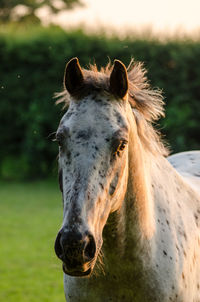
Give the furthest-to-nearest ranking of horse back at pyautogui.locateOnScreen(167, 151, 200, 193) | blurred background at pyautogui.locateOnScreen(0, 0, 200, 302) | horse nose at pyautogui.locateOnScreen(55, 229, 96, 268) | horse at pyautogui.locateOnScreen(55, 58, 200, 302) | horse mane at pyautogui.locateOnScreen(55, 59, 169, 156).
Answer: blurred background at pyautogui.locateOnScreen(0, 0, 200, 302), horse back at pyautogui.locateOnScreen(167, 151, 200, 193), horse mane at pyautogui.locateOnScreen(55, 59, 169, 156), horse at pyautogui.locateOnScreen(55, 58, 200, 302), horse nose at pyautogui.locateOnScreen(55, 229, 96, 268)

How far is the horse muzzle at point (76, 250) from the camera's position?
2.13m

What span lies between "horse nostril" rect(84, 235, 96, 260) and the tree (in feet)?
99.6

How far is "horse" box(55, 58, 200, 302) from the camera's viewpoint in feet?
7.39

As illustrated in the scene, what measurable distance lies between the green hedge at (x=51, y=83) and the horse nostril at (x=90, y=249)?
11058 millimetres

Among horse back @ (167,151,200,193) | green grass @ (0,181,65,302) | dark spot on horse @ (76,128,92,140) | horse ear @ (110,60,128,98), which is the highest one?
horse ear @ (110,60,128,98)

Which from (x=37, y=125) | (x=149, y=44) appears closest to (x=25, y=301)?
(x=37, y=125)

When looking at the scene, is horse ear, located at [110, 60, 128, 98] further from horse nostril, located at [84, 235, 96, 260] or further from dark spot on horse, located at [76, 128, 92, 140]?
horse nostril, located at [84, 235, 96, 260]

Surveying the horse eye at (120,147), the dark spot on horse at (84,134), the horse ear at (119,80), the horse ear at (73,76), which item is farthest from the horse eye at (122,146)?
the horse ear at (73,76)

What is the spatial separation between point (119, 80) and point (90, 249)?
36.9 inches

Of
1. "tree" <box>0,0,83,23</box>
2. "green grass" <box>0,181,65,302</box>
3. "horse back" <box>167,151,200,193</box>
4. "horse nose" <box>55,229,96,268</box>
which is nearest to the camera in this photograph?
"horse nose" <box>55,229,96,268</box>

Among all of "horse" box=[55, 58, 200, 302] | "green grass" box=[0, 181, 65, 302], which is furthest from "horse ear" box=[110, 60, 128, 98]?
"green grass" box=[0, 181, 65, 302]

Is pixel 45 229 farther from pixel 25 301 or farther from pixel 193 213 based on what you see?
pixel 193 213

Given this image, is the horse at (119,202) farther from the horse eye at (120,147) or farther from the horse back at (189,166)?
the horse back at (189,166)

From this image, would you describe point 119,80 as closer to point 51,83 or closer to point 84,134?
point 84,134
